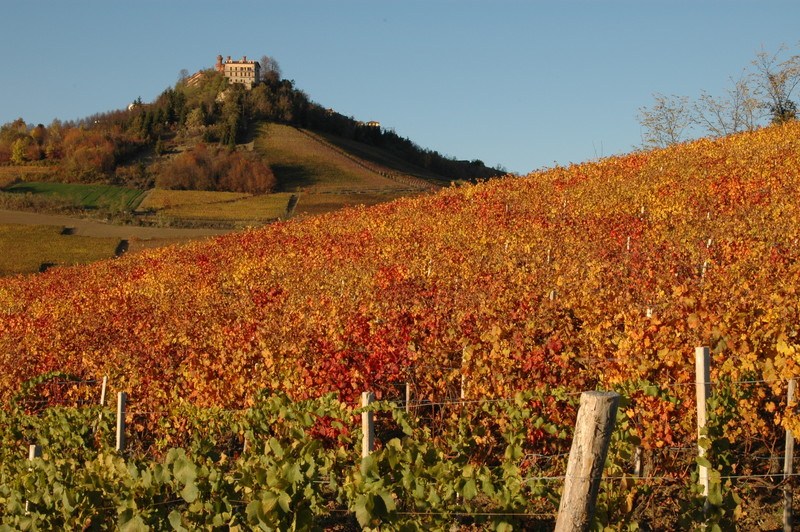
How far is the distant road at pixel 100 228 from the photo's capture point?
50438 millimetres

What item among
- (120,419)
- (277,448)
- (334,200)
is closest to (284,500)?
(277,448)

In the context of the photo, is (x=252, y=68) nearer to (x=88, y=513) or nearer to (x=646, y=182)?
(x=646, y=182)

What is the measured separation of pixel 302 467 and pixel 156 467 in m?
0.96

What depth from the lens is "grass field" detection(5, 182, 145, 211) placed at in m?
64.0

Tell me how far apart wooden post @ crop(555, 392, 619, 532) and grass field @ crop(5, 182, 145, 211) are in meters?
60.9

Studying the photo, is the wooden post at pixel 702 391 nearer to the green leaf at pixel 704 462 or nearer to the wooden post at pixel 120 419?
the green leaf at pixel 704 462

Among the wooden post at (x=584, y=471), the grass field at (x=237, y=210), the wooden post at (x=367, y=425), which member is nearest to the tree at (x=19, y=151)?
the grass field at (x=237, y=210)

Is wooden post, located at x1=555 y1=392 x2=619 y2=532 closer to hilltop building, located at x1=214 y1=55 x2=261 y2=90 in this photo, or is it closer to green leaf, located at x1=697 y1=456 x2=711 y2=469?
green leaf, located at x1=697 y1=456 x2=711 y2=469

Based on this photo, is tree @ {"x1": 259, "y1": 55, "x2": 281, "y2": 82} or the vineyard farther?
tree @ {"x1": 259, "y1": 55, "x2": 281, "y2": 82}

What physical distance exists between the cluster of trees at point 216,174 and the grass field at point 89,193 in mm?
3416

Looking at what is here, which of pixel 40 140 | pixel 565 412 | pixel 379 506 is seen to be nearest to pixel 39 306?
pixel 565 412

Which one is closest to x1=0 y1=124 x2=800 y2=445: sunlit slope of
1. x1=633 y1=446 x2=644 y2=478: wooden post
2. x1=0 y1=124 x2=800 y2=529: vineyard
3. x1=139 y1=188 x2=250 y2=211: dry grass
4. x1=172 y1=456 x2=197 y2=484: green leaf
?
x1=0 y1=124 x2=800 y2=529: vineyard

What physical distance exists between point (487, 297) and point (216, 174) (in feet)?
204

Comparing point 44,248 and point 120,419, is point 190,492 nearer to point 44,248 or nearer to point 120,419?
point 120,419
